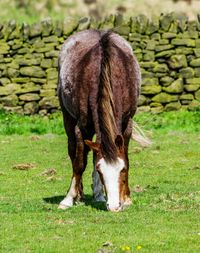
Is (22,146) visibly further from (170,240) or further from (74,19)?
(170,240)

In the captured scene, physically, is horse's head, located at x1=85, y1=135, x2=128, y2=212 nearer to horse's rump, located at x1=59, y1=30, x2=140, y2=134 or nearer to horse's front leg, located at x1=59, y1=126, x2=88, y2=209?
horse's rump, located at x1=59, y1=30, x2=140, y2=134

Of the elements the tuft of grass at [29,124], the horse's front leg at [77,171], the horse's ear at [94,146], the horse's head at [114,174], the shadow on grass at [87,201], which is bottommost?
the tuft of grass at [29,124]

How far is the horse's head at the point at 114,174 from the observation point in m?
11.3

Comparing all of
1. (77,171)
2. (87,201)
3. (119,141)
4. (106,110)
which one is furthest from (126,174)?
(87,201)

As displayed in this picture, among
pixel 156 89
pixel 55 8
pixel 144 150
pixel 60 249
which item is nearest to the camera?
pixel 60 249

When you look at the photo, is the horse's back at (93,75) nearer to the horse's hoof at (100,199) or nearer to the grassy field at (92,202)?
the horse's hoof at (100,199)

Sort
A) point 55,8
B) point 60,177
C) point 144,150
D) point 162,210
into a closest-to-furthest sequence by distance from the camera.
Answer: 1. point 162,210
2. point 60,177
3. point 144,150
4. point 55,8

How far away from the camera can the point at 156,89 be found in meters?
24.4

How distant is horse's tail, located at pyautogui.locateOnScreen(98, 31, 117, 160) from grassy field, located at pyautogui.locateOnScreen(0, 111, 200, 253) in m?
0.81

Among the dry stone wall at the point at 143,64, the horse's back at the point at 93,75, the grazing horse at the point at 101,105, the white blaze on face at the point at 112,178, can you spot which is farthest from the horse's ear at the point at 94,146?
the dry stone wall at the point at 143,64

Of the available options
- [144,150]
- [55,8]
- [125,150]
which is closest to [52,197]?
[125,150]

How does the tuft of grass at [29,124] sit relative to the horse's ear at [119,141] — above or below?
below

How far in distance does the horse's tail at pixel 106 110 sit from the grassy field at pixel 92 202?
81 centimetres

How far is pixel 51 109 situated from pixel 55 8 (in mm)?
11484
